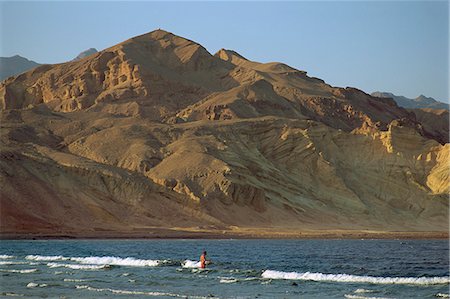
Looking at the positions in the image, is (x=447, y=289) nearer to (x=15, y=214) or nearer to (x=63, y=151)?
(x=15, y=214)

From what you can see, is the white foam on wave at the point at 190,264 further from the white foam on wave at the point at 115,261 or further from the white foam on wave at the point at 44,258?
the white foam on wave at the point at 44,258

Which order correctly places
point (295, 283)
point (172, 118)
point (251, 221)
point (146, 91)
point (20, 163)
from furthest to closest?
point (146, 91) → point (172, 118) → point (251, 221) → point (20, 163) → point (295, 283)

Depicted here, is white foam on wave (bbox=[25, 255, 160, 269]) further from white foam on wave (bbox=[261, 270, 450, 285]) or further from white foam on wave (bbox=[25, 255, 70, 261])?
white foam on wave (bbox=[261, 270, 450, 285])

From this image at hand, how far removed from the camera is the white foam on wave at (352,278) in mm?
38938

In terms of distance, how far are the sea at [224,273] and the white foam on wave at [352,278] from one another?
0.04m

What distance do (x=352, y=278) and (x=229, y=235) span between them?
158ft

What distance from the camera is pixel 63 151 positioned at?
115 metres

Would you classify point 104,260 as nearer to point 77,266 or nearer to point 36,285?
point 77,266

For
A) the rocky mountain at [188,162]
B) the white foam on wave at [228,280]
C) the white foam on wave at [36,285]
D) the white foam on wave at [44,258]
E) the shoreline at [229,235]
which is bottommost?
the shoreline at [229,235]

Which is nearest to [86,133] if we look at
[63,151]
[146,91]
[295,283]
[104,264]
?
[63,151]

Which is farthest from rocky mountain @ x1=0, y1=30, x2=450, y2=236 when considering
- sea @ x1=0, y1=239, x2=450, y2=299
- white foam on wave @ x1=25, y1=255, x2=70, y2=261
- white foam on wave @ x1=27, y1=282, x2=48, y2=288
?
white foam on wave @ x1=27, y1=282, x2=48, y2=288

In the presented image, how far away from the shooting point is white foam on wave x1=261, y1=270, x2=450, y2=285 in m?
38.9

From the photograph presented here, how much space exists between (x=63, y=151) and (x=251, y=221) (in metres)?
29.0

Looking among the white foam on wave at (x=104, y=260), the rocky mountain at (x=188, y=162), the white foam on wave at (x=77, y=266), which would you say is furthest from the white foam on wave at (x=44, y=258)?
the rocky mountain at (x=188, y=162)
